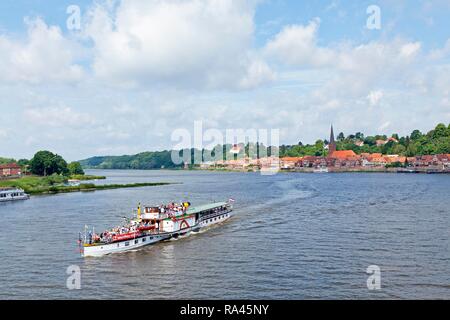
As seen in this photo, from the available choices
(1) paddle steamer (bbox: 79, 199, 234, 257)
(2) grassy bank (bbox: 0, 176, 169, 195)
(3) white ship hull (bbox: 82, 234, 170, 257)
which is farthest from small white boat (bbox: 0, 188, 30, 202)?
(3) white ship hull (bbox: 82, 234, 170, 257)

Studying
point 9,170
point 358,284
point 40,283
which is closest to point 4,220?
point 40,283

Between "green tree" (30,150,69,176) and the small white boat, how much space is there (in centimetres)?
5507

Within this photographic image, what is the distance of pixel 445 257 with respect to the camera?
44438 mm

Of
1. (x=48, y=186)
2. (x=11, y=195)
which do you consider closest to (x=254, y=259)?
(x=11, y=195)

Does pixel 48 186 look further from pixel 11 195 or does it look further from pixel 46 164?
pixel 11 195

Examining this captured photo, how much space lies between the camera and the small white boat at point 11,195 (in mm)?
107375

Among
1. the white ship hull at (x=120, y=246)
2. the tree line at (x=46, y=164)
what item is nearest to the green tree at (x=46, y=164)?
the tree line at (x=46, y=164)

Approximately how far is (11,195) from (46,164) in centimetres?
5754

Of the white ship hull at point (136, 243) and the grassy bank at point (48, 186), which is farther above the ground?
the grassy bank at point (48, 186)

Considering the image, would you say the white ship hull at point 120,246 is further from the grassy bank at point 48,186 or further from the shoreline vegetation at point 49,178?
the shoreline vegetation at point 49,178

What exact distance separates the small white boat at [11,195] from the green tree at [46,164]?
181 ft

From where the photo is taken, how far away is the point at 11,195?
10888cm
